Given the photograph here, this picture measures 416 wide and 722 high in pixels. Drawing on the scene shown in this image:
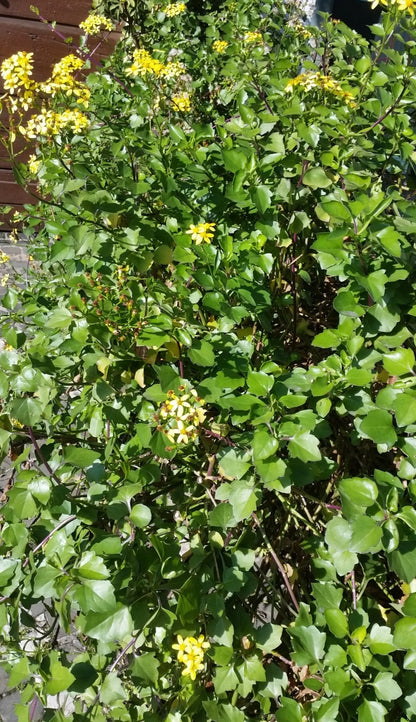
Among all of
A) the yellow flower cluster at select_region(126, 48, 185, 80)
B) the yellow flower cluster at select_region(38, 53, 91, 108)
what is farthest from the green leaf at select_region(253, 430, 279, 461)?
the yellow flower cluster at select_region(126, 48, 185, 80)

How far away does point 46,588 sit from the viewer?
961 millimetres

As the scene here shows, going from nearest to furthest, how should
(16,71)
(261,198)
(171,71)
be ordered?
1. (261,198)
2. (16,71)
3. (171,71)

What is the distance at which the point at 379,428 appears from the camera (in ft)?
3.11

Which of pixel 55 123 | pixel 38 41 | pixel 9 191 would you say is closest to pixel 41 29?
pixel 38 41

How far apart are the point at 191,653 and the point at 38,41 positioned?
182 inches

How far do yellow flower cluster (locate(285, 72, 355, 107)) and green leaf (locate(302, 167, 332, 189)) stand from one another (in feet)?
0.99

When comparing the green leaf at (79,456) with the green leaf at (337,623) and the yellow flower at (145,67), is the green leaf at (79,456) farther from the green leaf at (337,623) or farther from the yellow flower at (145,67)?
the yellow flower at (145,67)

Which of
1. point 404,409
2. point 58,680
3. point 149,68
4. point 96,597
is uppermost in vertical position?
point 149,68

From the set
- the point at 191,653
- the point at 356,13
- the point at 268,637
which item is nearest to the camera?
the point at 191,653

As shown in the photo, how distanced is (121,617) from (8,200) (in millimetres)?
4849

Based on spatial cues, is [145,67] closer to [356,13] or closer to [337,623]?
[337,623]

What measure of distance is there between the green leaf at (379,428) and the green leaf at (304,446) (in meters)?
0.08

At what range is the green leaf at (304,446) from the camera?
95cm

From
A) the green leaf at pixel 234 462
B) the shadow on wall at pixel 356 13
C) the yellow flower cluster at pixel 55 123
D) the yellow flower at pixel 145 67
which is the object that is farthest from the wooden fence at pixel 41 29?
the green leaf at pixel 234 462
